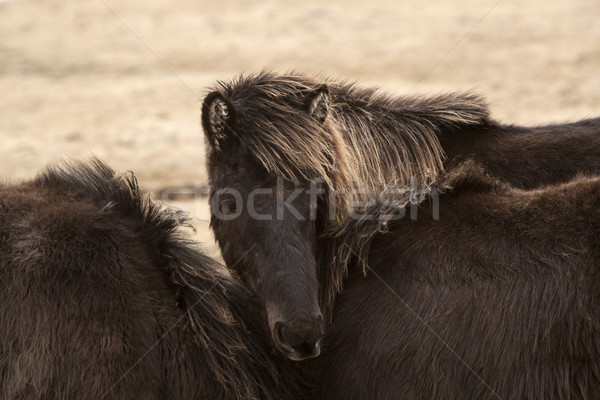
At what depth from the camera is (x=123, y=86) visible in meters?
17.5

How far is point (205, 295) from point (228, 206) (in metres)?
0.50

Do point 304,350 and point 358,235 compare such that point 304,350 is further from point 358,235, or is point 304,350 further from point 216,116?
point 216,116

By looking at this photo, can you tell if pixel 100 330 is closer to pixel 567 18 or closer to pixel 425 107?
pixel 425 107

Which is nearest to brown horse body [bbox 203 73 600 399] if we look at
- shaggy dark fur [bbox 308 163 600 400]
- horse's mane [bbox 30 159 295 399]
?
shaggy dark fur [bbox 308 163 600 400]

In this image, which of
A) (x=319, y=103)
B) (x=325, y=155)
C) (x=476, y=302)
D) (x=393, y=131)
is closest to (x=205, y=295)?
(x=325, y=155)

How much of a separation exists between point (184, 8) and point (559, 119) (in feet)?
50.7

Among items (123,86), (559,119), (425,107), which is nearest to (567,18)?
(559,119)

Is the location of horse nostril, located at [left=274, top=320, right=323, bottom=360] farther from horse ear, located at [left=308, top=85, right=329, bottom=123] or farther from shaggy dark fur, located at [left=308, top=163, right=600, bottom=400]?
horse ear, located at [left=308, top=85, right=329, bottom=123]

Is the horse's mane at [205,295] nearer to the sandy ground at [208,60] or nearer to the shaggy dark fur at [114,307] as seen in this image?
the shaggy dark fur at [114,307]

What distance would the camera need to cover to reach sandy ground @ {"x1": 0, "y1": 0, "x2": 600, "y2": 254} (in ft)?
44.0

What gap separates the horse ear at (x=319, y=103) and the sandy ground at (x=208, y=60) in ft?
16.1

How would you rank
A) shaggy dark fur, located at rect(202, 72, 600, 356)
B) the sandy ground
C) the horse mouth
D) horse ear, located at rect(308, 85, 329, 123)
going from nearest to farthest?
the horse mouth < shaggy dark fur, located at rect(202, 72, 600, 356) < horse ear, located at rect(308, 85, 329, 123) < the sandy ground

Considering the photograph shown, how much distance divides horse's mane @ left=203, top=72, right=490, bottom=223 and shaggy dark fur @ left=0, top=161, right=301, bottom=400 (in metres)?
0.68

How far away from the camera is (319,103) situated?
404 centimetres
